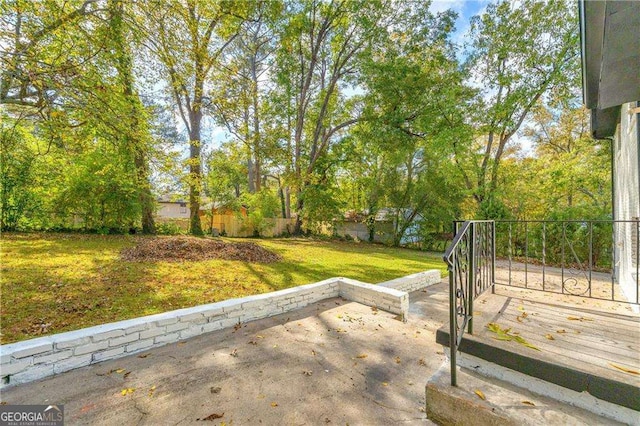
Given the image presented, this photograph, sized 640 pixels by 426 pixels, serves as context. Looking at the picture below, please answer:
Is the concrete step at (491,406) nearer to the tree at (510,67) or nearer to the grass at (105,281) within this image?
the grass at (105,281)

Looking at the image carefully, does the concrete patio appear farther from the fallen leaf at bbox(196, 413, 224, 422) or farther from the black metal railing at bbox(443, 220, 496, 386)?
the black metal railing at bbox(443, 220, 496, 386)

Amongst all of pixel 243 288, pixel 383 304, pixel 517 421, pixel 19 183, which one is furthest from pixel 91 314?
pixel 19 183

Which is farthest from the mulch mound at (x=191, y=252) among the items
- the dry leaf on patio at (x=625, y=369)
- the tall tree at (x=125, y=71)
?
the dry leaf on patio at (x=625, y=369)

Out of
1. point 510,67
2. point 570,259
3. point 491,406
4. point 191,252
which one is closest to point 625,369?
point 491,406

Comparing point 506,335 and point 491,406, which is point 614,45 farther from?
point 491,406

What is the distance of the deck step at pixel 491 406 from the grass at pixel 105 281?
3.37 m

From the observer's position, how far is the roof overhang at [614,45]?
2029 mm

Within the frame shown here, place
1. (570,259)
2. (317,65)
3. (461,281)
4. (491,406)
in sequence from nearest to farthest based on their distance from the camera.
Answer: (491,406), (461,281), (570,259), (317,65)

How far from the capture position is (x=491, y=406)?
1.71 metres

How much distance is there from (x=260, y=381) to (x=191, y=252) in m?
5.75

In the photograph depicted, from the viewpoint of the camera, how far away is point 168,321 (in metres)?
3.05

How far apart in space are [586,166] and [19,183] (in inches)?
793

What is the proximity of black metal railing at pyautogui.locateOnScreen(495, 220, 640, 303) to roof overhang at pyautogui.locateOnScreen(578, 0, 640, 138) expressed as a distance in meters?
2.05

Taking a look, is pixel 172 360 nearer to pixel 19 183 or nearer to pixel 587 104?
pixel 587 104
